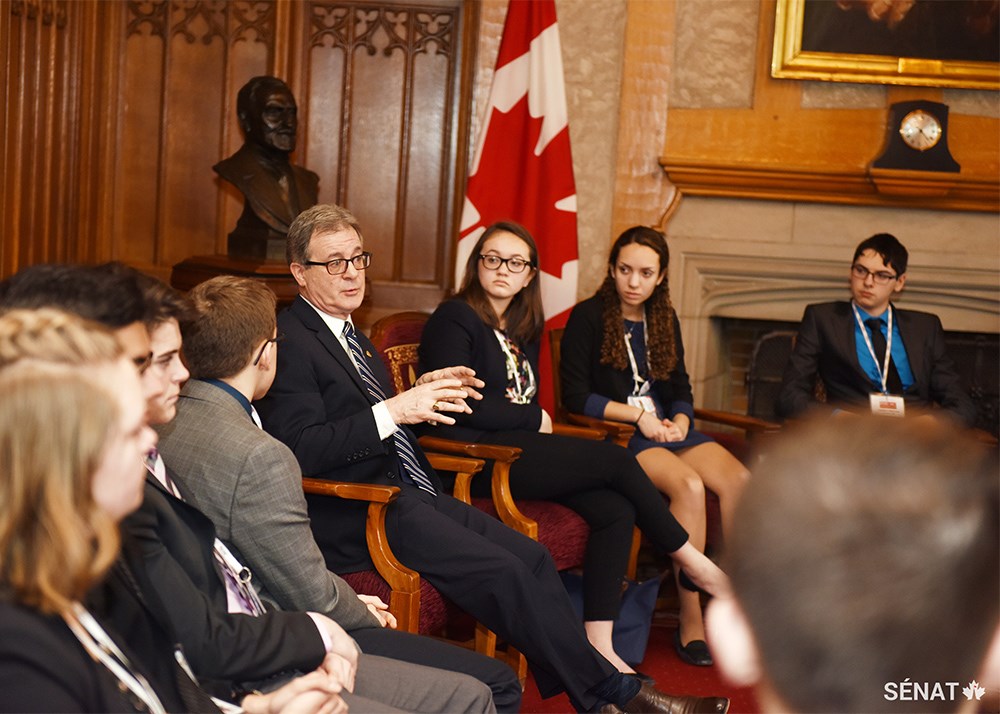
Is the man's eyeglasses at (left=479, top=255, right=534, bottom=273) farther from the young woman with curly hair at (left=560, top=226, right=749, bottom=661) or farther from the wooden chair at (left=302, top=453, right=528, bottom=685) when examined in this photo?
the wooden chair at (left=302, top=453, right=528, bottom=685)

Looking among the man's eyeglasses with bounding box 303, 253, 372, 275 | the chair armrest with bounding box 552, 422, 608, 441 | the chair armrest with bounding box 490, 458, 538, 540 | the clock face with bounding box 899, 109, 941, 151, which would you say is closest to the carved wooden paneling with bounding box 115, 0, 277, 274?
the chair armrest with bounding box 552, 422, 608, 441

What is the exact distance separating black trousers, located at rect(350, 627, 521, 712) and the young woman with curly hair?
1.51 m

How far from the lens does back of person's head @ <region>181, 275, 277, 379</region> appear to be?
2.23 metres

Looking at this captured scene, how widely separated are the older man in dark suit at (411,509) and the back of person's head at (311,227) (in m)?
0.04

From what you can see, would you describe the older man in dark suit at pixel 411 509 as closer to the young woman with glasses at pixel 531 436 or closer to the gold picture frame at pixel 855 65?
the young woman with glasses at pixel 531 436

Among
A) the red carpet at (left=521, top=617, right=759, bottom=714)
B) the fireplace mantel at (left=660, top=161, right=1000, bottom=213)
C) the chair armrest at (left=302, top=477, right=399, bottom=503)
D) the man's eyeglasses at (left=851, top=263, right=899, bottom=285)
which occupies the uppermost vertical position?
the fireplace mantel at (left=660, top=161, right=1000, bottom=213)

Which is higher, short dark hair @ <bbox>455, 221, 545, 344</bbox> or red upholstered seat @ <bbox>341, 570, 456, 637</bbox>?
short dark hair @ <bbox>455, 221, 545, 344</bbox>

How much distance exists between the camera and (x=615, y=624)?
11.9ft

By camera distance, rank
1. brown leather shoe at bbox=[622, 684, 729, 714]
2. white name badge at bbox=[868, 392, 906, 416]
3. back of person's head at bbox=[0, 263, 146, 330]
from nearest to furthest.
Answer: back of person's head at bbox=[0, 263, 146, 330] → brown leather shoe at bbox=[622, 684, 729, 714] → white name badge at bbox=[868, 392, 906, 416]

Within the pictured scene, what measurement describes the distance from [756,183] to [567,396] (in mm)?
1642

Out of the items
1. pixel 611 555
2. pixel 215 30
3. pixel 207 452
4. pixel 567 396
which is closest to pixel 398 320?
pixel 567 396

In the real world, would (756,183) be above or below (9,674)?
above

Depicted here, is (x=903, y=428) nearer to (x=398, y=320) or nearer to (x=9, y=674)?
(x=9, y=674)

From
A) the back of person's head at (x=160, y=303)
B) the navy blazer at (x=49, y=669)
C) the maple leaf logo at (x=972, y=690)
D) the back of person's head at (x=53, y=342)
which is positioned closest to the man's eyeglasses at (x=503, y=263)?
the back of person's head at (x=160, y=303)
